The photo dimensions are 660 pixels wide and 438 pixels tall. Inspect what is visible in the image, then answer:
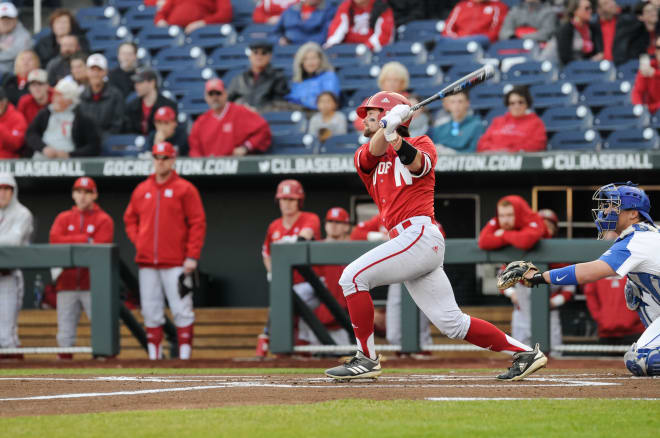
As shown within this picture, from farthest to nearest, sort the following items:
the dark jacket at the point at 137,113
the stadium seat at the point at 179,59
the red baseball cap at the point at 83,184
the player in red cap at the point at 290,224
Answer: the stadium seat at the point at 179,59, the dark jacket at the point at 137,113, the red baseball cap at the point at 83,184, the player in red cap at the point at 290,224

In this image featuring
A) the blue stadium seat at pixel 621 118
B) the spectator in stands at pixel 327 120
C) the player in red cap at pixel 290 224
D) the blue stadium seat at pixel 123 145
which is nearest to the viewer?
the player in red cap at pixel 290 224

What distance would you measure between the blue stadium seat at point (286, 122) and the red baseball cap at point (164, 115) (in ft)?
3.51

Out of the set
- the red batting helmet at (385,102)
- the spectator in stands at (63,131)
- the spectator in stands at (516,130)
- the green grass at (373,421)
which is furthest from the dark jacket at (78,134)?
the green grass at (373,421)

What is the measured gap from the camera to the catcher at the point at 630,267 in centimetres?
568

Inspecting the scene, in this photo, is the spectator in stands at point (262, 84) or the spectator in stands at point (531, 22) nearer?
the spectator in stands at point (262, 84)

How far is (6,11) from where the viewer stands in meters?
13.8

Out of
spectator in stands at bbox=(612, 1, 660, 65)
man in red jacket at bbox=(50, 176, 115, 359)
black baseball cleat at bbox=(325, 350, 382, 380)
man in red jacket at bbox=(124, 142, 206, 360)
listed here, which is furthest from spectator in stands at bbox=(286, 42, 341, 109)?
black baseball cleat at bbox=(325, 350, 382, 380)

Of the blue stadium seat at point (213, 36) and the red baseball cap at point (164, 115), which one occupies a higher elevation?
the blue stadium seat at point (213, 36)

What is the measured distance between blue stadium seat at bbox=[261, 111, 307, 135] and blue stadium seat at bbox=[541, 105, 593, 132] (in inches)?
98.8

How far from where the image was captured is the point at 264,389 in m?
5.46

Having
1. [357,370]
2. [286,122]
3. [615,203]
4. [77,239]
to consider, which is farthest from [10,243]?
[615,203]

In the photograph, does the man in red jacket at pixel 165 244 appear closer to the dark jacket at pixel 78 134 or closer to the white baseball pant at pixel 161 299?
the white baseball pant at pixel 161 299

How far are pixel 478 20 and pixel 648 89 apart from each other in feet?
8.15

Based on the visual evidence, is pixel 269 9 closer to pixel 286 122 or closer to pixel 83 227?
pixel 286 122
